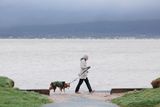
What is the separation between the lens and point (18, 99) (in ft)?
70.9

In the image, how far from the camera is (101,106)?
20375 millimetres

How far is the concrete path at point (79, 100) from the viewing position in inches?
823

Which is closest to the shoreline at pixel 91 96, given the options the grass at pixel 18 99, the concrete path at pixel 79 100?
the concrete path at pixel 79 100

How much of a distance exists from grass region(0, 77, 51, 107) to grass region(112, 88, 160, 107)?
277 cm

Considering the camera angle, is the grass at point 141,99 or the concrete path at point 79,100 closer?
the grass at point 141,99

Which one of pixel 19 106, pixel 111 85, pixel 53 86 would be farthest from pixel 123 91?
pixel 111 85

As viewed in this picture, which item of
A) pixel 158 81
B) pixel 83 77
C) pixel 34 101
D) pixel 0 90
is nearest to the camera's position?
pixel 34 101

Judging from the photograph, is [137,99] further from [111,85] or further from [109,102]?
[111,85]

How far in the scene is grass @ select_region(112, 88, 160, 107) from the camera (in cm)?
2009

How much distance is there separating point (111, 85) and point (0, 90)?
16.4m

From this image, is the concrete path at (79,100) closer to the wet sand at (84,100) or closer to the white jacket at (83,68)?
the wet sand at (84,100)

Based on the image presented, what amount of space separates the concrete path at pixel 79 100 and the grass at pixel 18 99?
55 cm

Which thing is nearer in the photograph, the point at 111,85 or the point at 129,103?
the point at 129,103

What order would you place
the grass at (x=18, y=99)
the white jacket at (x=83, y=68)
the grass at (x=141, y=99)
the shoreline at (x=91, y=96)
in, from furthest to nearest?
the white jacket at (x=83, y=68) < the shoreline at (x=91, y=96) < the grass at (x=18, y=99) < the grass at (x=141, y=99)
